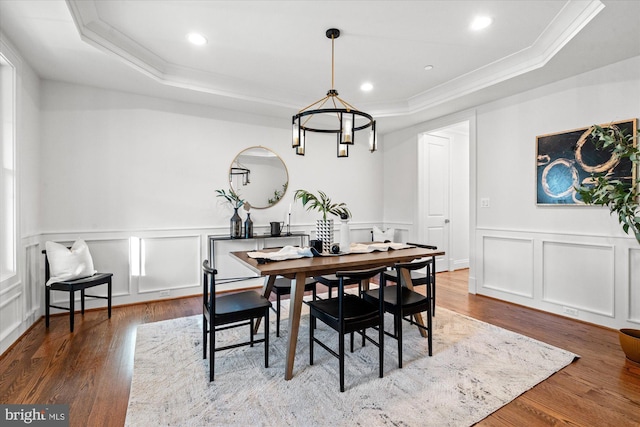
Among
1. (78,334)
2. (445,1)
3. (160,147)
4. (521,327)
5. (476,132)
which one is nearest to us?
Result: (445,1)

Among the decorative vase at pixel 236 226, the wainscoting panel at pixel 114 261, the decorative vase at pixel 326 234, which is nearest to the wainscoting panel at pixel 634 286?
the decorative vase at pixel 326 234

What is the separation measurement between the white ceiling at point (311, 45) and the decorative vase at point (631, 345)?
2389mm

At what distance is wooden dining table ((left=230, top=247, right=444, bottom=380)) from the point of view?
2188 millimetres

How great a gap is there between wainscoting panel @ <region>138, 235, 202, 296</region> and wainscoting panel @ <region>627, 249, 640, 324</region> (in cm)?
471

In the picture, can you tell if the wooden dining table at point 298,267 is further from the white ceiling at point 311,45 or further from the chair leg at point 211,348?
the white ceiling at point 311,45

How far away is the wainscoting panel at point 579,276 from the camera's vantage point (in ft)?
10.3

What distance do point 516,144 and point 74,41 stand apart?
4662mm

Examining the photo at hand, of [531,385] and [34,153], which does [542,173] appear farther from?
[34,153]

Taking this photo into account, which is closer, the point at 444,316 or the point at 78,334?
the point at 78,334

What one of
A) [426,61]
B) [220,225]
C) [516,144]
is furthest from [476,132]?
[220,225]

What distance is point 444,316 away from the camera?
135 inches

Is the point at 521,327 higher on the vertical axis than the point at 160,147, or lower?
lower

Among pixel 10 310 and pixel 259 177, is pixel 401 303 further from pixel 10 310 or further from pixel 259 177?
pixel 10 310

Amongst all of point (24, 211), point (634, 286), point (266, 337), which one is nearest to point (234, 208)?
point (24, 211)
